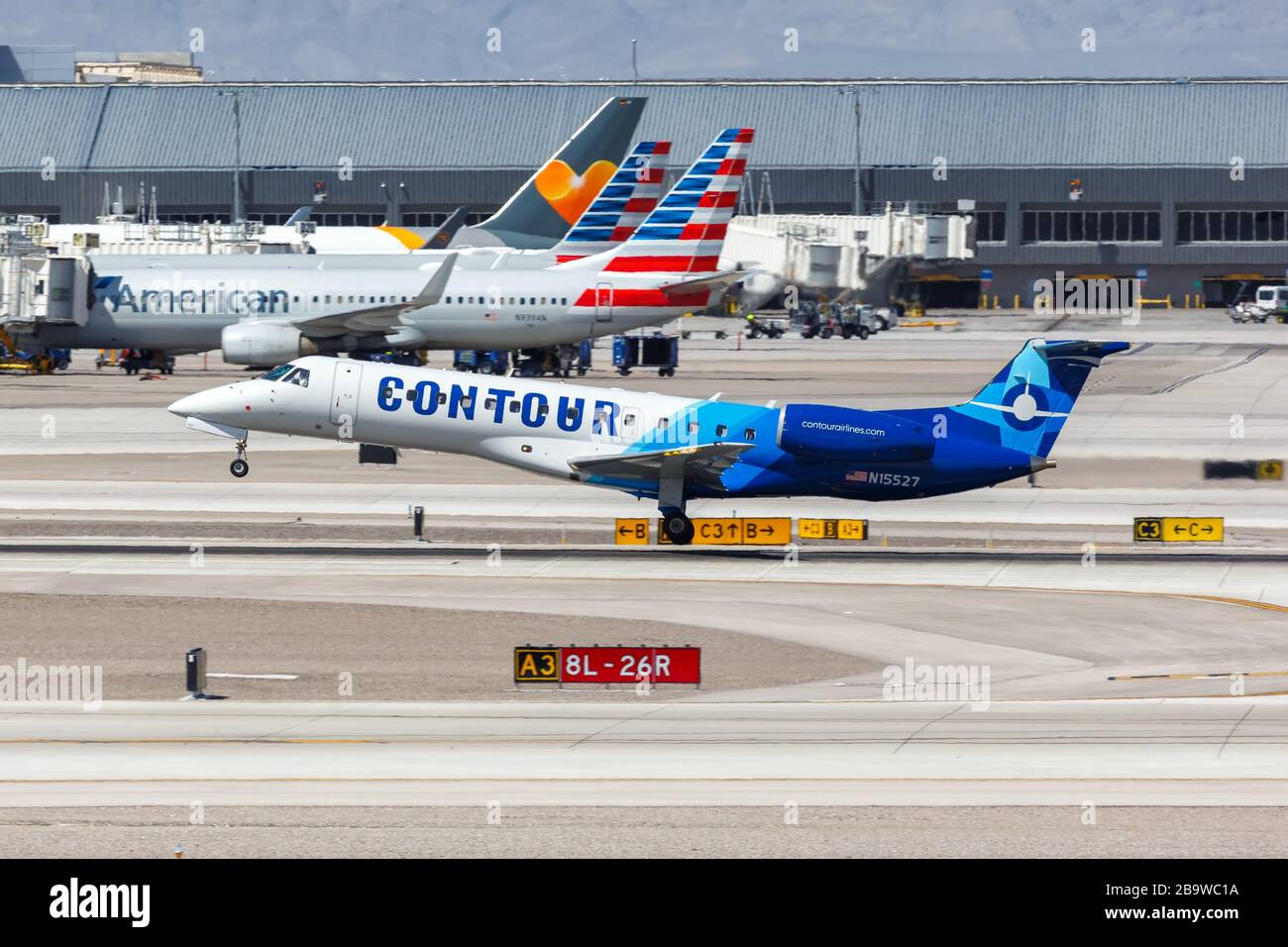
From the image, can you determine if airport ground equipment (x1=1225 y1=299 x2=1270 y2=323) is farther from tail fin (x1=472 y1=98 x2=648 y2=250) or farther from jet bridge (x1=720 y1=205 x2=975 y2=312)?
tail fin (x1=472 y1=98 x2=648 y2=250)

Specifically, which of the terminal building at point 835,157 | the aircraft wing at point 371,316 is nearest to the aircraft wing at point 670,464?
the aircraft wing at point 371,316

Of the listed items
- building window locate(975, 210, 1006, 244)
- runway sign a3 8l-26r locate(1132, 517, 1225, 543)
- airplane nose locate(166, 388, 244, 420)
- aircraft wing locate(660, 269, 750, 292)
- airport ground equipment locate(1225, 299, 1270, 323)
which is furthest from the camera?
building window locate(975, 210, 1006, 244)

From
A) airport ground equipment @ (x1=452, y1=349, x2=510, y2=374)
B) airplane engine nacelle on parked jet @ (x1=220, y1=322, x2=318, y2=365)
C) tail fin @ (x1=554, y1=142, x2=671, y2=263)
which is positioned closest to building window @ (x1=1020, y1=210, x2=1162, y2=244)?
tail fin @ (x1=554, y1=142, x2=671, y2=263)

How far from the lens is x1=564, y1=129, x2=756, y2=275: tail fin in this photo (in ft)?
267

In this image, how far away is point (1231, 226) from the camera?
6786 inches

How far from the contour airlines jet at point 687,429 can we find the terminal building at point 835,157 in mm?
125343

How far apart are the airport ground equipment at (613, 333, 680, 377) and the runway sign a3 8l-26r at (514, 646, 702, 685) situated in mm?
60306

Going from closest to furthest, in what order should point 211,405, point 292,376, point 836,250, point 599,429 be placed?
point 599,429 → point 292,376 → point 211,405 → point 836,250

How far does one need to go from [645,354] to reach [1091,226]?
93.4m

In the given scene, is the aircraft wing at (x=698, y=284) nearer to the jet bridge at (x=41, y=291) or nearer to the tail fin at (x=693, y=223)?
the tail fin at (x=693, y=223)

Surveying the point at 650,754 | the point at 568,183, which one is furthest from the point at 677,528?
the point at 568,183

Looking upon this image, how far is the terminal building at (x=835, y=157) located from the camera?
17212 centimetres

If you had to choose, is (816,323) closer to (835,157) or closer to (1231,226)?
(835,157)
